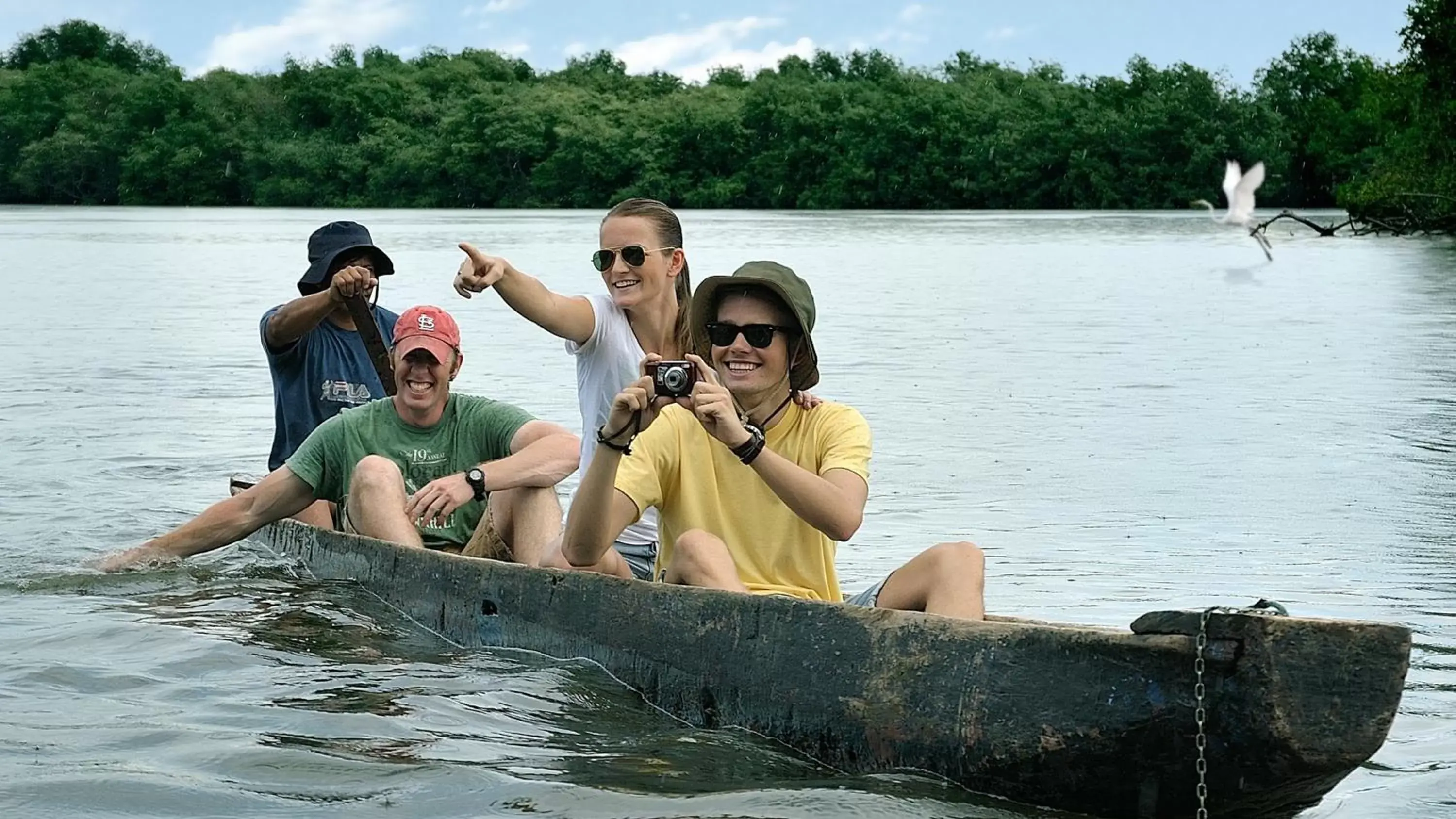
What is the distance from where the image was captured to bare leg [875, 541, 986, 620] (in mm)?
4848

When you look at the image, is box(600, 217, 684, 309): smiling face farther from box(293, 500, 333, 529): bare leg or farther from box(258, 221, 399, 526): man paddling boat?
box(293, 500, 333, 529): bare leg

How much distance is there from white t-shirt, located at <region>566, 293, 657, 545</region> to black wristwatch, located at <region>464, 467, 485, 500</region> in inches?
23.7

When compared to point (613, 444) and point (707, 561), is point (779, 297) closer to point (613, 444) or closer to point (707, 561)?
point (613, 444)

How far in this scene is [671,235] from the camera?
20.2 feet

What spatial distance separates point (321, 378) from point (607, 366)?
219 cm

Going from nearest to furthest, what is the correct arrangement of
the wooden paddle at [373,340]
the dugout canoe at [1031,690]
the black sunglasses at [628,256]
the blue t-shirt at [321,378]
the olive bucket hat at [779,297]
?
the dugout canoe at [1031,690]
the olive bucket hat at [779,297]
the black sunglasses at [628,256]
the wooden paddle at [373,340]
the blue t-shirt at [321,378]

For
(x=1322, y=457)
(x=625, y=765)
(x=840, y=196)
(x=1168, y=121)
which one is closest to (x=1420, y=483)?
(x=1322, y=457)

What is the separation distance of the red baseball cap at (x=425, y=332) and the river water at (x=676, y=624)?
99 cm

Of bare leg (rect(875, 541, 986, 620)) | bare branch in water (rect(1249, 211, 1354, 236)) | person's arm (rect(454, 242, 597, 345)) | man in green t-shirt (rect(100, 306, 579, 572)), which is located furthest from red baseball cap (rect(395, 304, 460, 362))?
bare branch in water (rect(1249, 211, 1354, 236))

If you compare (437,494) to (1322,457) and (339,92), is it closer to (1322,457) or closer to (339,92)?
(1322,457)

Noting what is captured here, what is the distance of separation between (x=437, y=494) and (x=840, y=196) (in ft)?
259

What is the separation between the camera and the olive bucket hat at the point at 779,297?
16.3 ft

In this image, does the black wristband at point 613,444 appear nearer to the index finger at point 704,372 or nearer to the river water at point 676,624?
the index finger at point 704,372

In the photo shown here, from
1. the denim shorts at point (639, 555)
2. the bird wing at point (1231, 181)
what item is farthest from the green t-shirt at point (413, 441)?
the bird wing at point (1231, 181)
